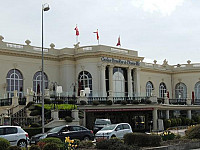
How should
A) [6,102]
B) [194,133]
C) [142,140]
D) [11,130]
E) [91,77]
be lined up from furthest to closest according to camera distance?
[91,77]
[6,102]
[194,133]
[11,130]
[142,140]

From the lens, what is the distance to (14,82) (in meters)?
41.8

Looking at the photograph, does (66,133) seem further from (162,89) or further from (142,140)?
(162,89)

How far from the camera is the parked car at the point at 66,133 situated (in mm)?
23875

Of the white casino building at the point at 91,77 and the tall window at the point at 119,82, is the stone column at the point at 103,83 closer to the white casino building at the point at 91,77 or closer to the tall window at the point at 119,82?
the white casino building at the point at 91,77

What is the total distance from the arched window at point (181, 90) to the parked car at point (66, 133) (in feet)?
122

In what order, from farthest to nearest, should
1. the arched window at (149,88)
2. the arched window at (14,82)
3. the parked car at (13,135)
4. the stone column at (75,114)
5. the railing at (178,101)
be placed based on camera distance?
the arched window at (149,88) → the railing at (178,101) → the arched window at (14,82) → the stone column at (75,114) → the parked car at (13,135)

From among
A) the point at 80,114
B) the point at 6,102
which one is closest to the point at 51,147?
the point at 80,114

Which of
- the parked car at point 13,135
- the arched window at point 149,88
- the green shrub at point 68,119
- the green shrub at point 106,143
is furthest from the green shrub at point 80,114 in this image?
the arched window at point 149,88

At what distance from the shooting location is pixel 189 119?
48.2m

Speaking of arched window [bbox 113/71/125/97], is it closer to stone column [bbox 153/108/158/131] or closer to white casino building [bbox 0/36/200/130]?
white casino building [bbox 0/36/200/130]

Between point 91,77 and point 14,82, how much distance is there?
9.51 metres

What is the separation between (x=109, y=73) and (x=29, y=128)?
1794 centimetres

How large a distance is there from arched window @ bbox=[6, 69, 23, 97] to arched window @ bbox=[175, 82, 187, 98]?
2879 cm

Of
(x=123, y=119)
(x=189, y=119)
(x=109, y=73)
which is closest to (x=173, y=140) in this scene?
(x=123, y=119)
